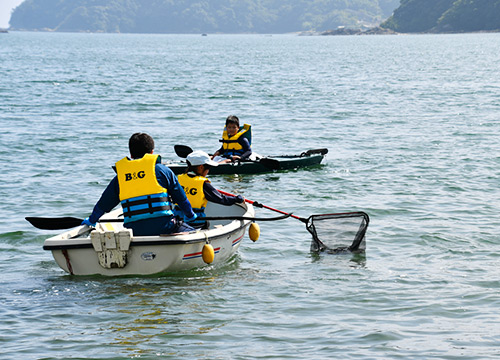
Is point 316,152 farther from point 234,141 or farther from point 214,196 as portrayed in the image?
point 214,196

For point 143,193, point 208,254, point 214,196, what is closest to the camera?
point 143,193

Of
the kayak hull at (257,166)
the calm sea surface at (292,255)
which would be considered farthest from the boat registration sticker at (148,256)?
the kayak hull at (257,166)

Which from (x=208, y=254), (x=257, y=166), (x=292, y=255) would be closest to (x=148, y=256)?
(x=208, y=254)

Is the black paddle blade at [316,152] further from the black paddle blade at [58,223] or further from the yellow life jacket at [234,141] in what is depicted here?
the black paddle blade at [58,223]

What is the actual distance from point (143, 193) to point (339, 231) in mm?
3400

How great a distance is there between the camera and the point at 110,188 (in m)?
9.29

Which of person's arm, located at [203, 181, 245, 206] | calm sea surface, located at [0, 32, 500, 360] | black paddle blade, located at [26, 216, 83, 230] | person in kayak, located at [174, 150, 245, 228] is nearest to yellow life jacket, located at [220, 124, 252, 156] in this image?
calm sea surface, located at [0, 32, 500, 360]

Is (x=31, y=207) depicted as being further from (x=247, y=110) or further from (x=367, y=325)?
(x=247, y=110)

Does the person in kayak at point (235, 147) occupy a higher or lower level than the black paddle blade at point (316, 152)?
higher

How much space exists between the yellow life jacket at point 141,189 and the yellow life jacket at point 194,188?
973mm

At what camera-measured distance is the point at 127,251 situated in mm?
9281

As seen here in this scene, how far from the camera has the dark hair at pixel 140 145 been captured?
30.2 ft

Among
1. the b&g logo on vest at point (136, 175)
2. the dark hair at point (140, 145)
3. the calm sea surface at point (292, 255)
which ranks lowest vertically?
the calm sea surface at point (292, 255)

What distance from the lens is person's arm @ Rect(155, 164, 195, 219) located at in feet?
30.4
